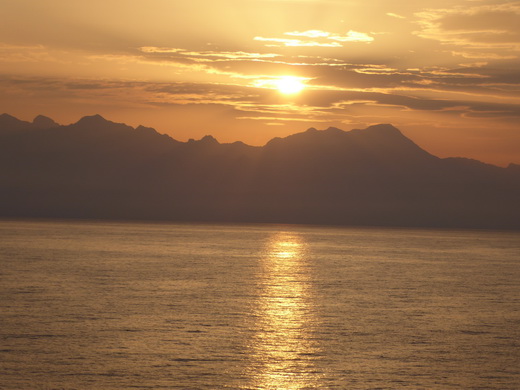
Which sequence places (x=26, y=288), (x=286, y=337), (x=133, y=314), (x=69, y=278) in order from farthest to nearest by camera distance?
(x=69, y=278) → (x=26, y=288) → (x=133, y=314) → (x=286, y=337)

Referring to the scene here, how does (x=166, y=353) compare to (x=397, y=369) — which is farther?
(x=166, y=353)

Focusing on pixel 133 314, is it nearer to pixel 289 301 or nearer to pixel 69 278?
pixel 289 301

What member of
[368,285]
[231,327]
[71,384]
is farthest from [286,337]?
[368,285]

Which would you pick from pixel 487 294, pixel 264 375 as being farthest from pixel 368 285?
pixel 264 375

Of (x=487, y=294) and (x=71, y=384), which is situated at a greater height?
(x=71, y=384)

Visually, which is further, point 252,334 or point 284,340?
point 252,334

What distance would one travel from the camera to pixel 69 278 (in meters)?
86.5

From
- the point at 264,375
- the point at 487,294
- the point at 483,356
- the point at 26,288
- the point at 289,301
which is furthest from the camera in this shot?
the point at 487,294

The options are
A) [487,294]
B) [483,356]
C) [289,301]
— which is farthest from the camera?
[487,294]

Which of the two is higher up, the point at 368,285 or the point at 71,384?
the point at 71,384

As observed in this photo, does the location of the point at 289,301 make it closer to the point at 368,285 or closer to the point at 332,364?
the point at 368,285

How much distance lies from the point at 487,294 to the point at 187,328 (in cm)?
4056

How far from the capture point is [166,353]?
39.2m

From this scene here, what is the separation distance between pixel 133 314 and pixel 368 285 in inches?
1512
